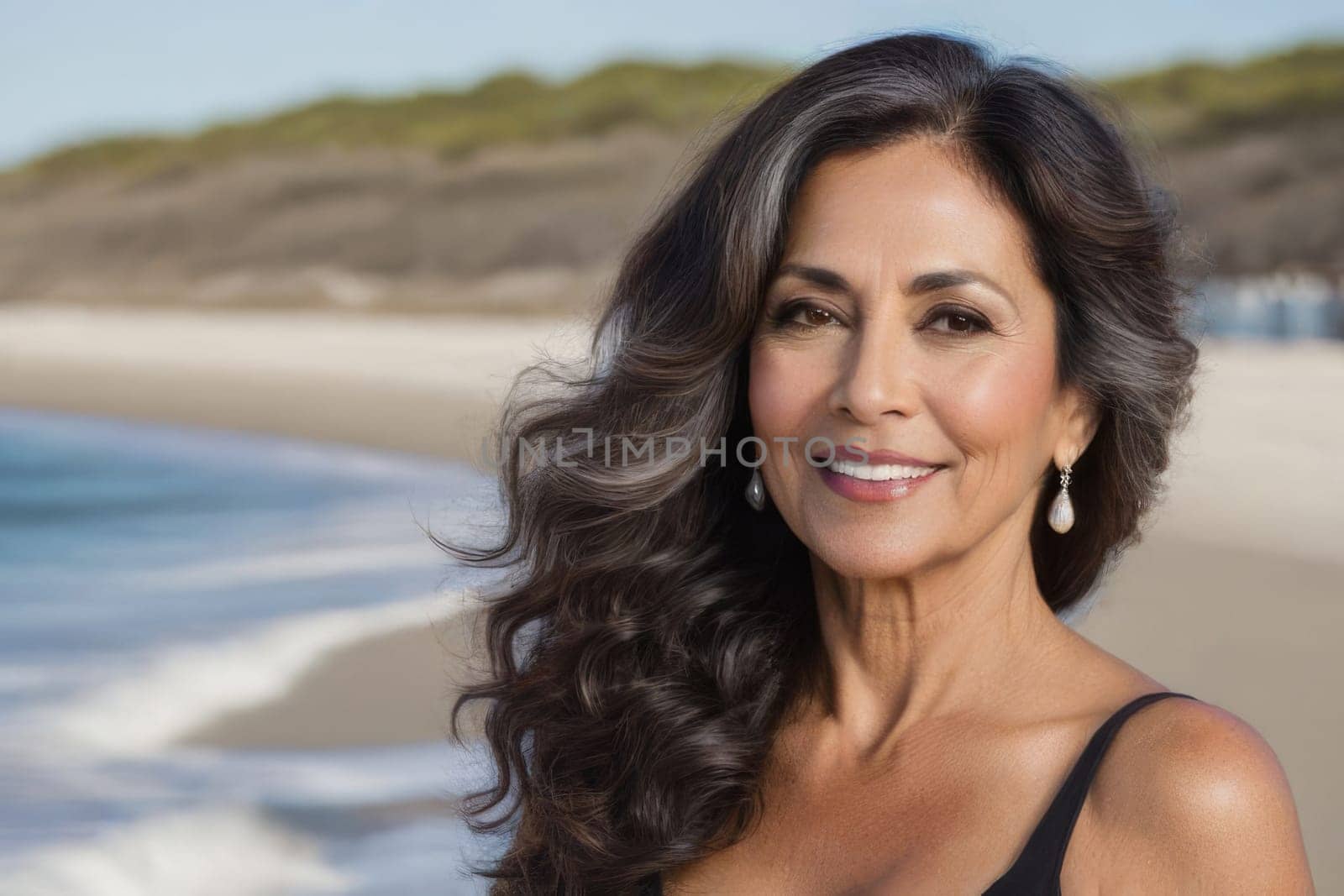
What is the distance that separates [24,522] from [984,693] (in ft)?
42.0

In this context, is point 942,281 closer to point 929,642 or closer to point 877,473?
point 877,473

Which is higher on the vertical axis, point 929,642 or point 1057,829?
point 929,642

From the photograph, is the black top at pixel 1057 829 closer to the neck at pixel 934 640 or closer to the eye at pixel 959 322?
the neck at pixel 934 640

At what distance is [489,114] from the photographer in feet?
153

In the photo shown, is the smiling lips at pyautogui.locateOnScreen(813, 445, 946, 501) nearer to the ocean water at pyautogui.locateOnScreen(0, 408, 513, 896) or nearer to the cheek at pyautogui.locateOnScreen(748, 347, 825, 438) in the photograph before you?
the cheek at pyautogui.locateOnScreen(748, 347, 825, 438)

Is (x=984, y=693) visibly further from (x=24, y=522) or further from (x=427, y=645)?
(x=24, y=522)

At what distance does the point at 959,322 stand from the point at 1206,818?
2.10 ft

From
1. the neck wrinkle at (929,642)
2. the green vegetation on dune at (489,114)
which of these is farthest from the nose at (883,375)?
the green vegetation on dune at (489,114)

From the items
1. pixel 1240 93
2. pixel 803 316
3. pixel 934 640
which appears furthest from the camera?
pixel 1240 93

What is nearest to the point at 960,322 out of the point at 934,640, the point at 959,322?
the point at 959,322

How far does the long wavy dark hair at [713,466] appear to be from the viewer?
1999 millimetres

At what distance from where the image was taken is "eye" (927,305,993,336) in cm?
196

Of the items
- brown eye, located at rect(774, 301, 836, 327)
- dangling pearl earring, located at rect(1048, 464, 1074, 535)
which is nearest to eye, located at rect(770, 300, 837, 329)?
brown eye, located at rect(774, 301, 836, 327)

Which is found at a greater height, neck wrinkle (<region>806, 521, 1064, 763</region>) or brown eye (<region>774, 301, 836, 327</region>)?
brown eye (<region>774, 301, 836, 327</region>)
